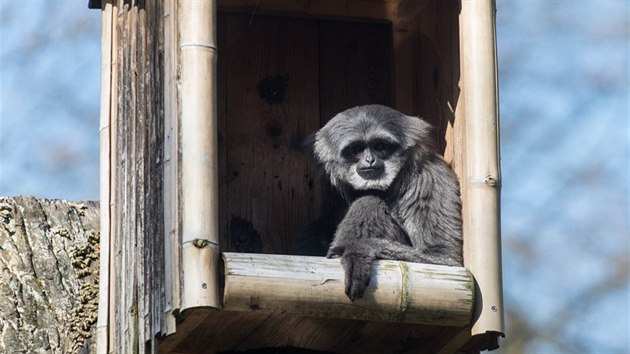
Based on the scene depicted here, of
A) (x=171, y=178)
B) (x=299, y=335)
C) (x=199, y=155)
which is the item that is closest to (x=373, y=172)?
(x=299, y=335)

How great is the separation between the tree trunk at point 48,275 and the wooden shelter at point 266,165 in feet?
1.08

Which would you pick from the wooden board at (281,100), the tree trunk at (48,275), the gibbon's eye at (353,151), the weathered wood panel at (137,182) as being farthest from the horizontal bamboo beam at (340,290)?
the tree trunk at (48,275)

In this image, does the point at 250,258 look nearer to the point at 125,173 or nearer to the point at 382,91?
the point at 125,173

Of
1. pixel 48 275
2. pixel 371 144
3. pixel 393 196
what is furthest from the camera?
pixel 48 275

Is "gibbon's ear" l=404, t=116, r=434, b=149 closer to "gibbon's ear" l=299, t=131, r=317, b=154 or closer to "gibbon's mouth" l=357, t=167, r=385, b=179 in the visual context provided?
"gibbon's mouth" l=357, t=167, r=385, b=179

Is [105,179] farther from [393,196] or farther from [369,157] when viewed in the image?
[393,196]

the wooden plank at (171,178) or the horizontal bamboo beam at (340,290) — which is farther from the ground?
the wooden plank at (171,178)

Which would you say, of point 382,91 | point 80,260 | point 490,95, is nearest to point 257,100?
point 382,91

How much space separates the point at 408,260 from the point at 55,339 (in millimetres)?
2552

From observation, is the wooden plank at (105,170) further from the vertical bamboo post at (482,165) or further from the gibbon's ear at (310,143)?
the vertical bamboo post at (482,165)

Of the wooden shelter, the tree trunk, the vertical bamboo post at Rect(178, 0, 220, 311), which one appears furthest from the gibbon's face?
the tree trunk

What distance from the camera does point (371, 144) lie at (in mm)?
10516

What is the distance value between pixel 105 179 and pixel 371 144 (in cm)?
178

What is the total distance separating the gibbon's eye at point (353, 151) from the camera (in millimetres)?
10570
